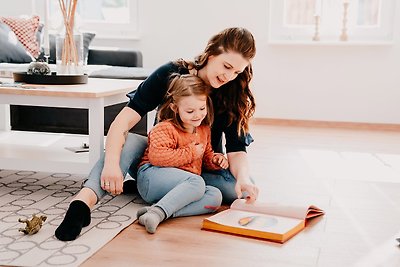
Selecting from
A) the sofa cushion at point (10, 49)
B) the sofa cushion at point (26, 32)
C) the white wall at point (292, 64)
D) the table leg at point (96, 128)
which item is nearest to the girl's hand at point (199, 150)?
the table leg at point (96, 128)

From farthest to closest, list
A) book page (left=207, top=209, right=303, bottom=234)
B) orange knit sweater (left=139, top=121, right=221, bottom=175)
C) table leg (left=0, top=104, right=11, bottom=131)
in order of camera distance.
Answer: table leg (left=0, top=104, right=11, bottom=131) → orange knit sweater (left=139, top=121, right=221, bottom=175) → book page (left=207, top=209, right=303, bottom=234)

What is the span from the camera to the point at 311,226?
184cm

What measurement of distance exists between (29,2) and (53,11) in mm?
Answer: 191

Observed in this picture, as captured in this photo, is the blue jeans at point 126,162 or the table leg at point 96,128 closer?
the blue jeans at point 126,162

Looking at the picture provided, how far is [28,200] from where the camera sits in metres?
2.03

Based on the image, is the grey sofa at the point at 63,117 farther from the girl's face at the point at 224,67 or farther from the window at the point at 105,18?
the window at the point at 105,18

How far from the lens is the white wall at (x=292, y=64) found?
4156 millimetres

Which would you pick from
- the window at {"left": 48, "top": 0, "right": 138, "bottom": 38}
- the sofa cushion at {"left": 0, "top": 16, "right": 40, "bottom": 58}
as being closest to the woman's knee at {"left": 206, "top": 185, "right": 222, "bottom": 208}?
the sofa cushion at {"left": 0, "top": 16, "right": 40, "bottom": 58}

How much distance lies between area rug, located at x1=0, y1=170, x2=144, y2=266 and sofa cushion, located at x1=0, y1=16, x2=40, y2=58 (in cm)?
153

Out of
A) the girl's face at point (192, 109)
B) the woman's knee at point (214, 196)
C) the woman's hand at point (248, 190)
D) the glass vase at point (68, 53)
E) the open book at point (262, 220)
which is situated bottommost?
the open book at point (262, 220)

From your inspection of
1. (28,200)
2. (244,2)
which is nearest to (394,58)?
(244,2)

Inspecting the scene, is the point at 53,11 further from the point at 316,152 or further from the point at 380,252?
the point at 380,252

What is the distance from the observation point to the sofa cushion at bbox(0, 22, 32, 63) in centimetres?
356

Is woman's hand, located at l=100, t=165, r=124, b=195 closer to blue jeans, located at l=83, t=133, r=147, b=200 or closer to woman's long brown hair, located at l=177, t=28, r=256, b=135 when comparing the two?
blue jeans, located at l=83, t=133, r=147, b=200
